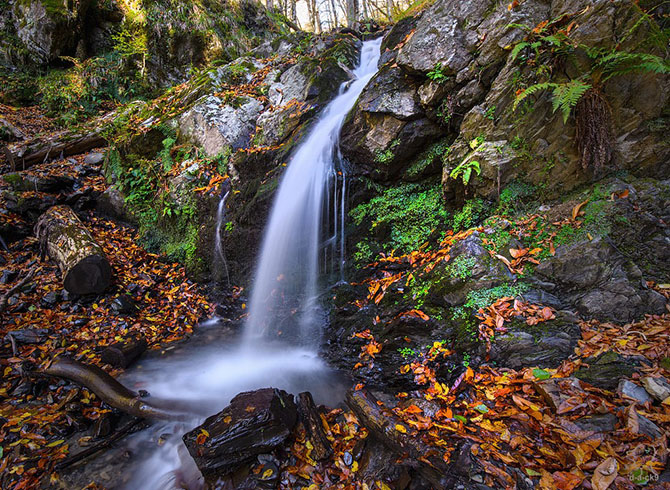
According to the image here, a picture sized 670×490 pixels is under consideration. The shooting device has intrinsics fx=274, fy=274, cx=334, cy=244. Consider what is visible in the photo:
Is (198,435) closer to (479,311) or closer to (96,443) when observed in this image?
(96,443)

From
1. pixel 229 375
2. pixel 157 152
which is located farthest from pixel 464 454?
pixel 157 152

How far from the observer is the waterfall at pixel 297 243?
542 centimetres

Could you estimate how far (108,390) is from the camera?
3416 mm

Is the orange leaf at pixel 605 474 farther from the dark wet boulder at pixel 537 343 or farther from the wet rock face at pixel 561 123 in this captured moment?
the wet rock face at pixel 561 123

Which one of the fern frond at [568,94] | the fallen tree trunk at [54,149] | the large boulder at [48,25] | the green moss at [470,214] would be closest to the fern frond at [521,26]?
the fern frond at [568,94]

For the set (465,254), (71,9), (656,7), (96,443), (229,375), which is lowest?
(229,375)

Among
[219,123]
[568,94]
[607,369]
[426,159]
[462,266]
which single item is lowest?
[607,369]

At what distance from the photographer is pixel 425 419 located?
259 centimetres

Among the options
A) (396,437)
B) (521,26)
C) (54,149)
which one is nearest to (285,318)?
(396,437)

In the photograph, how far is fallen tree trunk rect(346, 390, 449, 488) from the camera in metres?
2.13

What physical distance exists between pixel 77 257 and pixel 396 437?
624 cm

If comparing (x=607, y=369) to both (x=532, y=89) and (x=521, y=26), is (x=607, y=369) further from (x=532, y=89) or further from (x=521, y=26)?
(x=521, y=26)

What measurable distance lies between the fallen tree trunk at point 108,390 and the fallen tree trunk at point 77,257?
6.34 ft

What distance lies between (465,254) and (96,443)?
488cm
